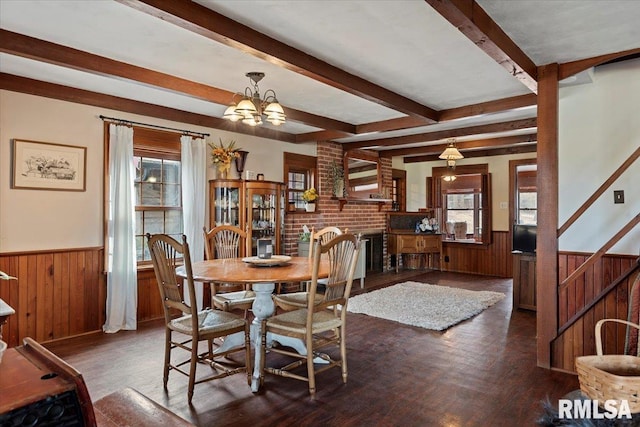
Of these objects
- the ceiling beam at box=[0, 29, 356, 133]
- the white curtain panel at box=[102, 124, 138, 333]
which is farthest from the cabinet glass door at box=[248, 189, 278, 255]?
the ceiling beam at box=[0, 29, 356, 133]

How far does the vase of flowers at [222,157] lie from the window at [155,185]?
17.2 inches

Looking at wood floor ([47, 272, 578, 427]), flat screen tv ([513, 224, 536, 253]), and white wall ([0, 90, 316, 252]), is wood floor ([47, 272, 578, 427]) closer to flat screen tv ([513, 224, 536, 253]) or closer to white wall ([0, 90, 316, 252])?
white wall ([0, 90, 316, 252])

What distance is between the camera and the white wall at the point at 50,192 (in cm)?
340

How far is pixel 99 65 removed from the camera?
296 centimetres

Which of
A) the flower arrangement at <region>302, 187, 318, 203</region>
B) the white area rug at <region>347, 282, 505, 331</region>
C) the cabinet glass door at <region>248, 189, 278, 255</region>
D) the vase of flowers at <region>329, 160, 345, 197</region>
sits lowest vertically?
the white area rug at <region>347, 282, 505, 331</region>

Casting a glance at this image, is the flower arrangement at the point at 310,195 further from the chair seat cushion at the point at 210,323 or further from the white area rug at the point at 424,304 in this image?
the chair seat cushion at the point at 210,323

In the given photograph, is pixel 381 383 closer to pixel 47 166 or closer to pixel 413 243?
pixel 47 166

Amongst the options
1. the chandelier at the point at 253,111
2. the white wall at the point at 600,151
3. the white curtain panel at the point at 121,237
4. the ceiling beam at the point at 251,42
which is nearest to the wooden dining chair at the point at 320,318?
the chandelier at the point at 253,111

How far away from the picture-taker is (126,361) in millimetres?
3156

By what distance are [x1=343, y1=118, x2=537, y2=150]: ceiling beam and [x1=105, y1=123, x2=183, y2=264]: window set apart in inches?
120

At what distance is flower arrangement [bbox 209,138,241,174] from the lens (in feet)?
15.9

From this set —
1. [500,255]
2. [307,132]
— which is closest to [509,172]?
[500,255]

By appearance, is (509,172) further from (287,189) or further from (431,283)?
(287,189)

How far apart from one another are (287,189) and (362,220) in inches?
77.4
